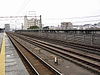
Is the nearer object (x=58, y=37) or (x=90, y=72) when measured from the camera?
(x=90, y=72)

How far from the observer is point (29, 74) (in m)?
11.5

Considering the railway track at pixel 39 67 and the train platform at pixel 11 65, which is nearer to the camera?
the railway track at pixel 39 67

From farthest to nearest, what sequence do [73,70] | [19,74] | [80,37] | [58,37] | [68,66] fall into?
1. [58,37]
2. [80,37]
3. [68,66]
4. [73,70]
5. [19,74]

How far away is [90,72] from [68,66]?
261 cm

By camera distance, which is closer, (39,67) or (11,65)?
(39,67)

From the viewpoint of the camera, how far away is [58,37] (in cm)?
4172

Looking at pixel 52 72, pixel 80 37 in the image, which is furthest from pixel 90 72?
pixel 80 37

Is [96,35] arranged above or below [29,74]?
above

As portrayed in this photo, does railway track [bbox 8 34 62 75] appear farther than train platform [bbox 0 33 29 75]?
No

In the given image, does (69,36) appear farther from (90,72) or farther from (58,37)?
(90,72)

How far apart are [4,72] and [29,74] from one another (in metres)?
1.61

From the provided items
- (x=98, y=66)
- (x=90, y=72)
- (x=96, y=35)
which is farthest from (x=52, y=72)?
(x=96, y=35)

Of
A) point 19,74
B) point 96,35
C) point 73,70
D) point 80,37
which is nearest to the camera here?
point 19,74

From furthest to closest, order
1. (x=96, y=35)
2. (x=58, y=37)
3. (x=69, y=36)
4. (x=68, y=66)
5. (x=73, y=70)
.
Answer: (x=58, y=37) → (x=69, y=36) → (x=96, y=35) → (x=68, y=66) → (x=73, y=70)
